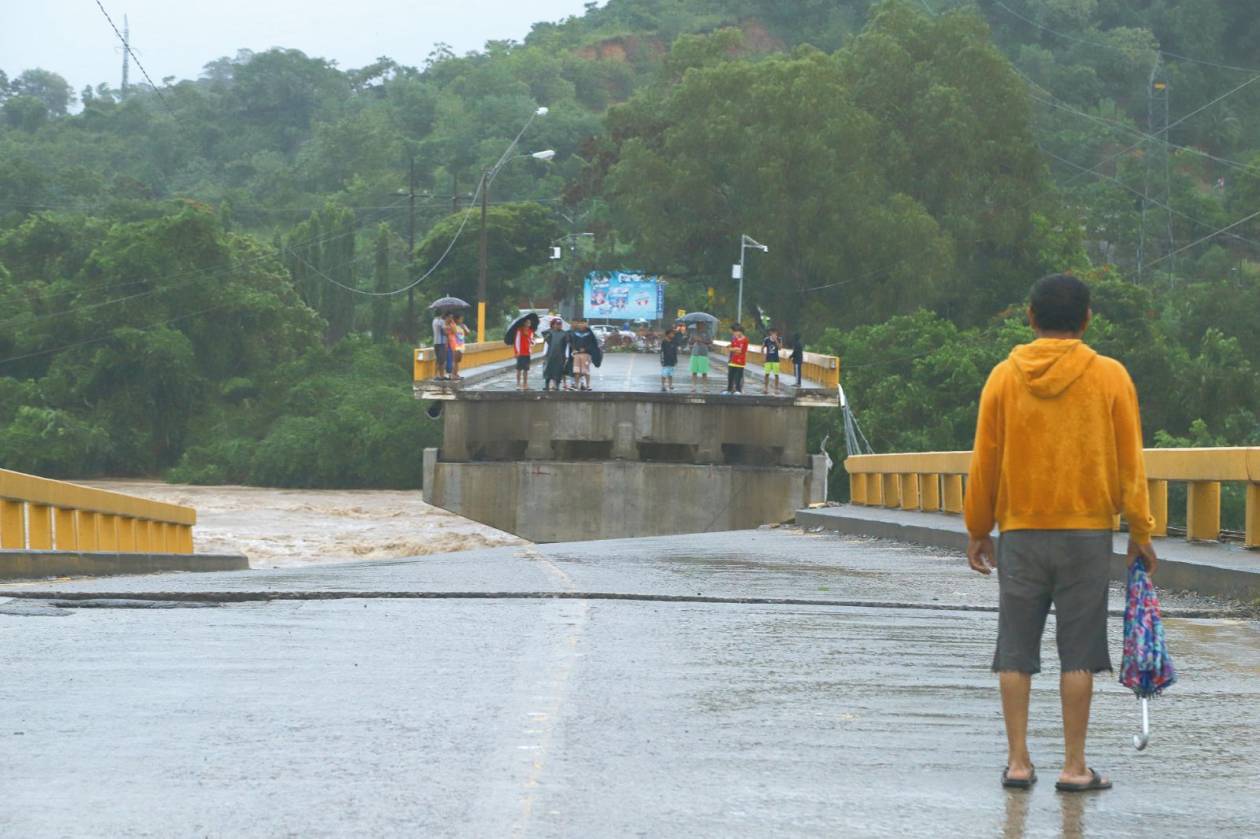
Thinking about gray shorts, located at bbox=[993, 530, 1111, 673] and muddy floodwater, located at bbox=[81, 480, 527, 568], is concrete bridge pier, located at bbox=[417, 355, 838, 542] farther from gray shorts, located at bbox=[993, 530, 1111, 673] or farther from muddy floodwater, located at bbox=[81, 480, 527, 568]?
gray shorts, located at bbox=[993, 530, 1111, 673]

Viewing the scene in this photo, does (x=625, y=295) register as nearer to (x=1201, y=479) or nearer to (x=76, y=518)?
(x=76, y=518)

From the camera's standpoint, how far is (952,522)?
21.6 meters

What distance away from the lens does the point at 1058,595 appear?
19.9 ft

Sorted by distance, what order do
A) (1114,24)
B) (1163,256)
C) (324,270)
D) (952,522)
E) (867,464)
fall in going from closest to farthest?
(952,522), (867,464), (324,270), (1163,256), (1114,24)

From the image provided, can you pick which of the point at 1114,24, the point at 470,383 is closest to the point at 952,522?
the point at 470,383

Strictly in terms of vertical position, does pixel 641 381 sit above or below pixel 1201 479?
above

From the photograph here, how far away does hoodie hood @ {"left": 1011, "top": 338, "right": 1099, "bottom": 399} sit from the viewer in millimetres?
6059

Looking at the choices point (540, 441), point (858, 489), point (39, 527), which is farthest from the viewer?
point (540, 441)

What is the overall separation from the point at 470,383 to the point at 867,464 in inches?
989

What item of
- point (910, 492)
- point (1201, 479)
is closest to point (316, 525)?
point (910, 492)

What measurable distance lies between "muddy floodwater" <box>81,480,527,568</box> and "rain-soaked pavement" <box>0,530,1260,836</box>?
1235 inches

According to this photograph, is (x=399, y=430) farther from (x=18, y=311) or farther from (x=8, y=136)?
(x=8, y=136)

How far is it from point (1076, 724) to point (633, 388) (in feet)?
158

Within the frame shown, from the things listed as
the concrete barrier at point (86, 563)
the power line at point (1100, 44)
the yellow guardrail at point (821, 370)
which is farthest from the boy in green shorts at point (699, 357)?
the power line at point (1100, 44)
